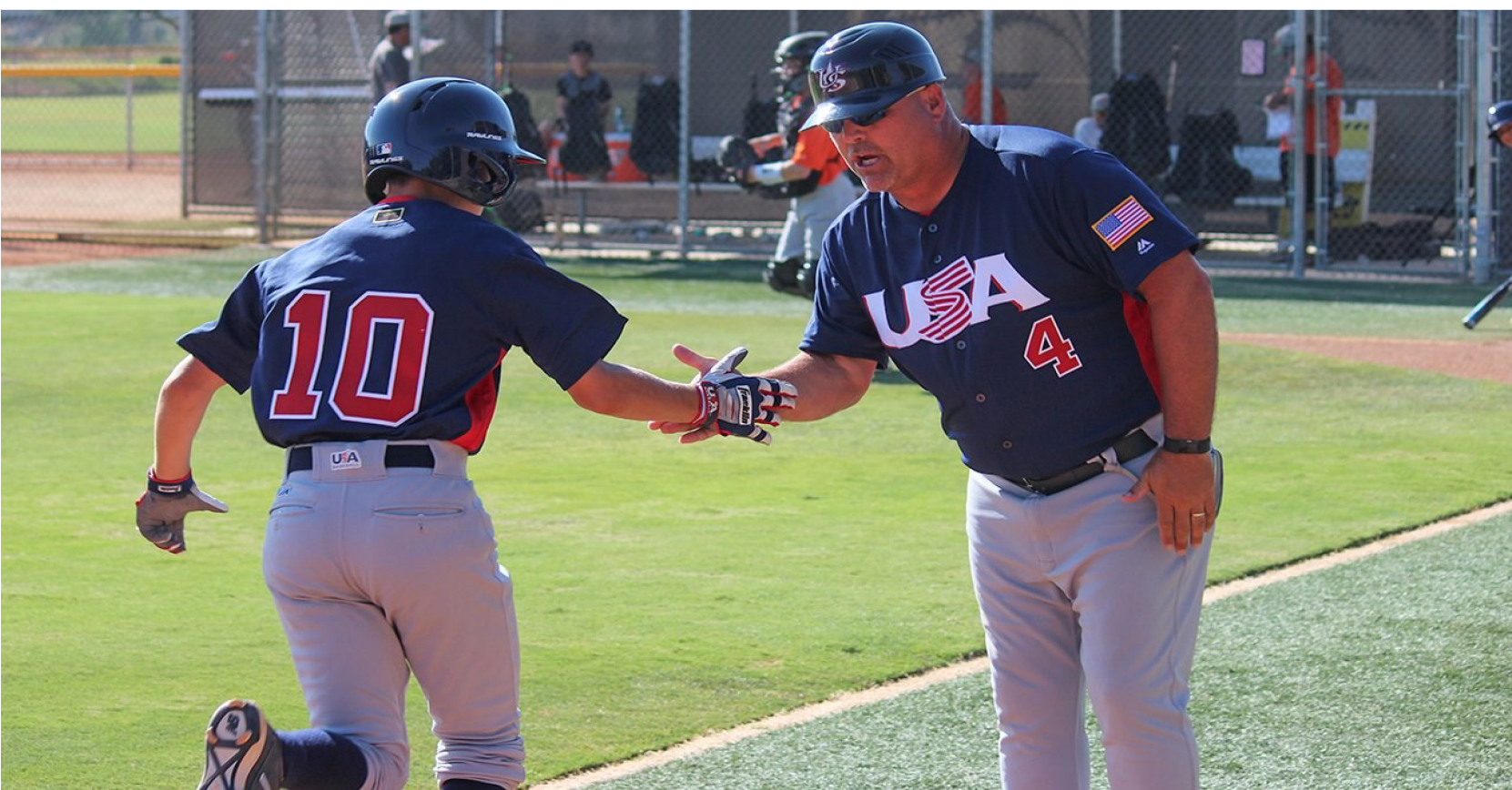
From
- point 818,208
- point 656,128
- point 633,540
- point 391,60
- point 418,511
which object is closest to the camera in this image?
point 418,511

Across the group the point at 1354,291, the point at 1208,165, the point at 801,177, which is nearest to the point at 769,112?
the point at 1208,165

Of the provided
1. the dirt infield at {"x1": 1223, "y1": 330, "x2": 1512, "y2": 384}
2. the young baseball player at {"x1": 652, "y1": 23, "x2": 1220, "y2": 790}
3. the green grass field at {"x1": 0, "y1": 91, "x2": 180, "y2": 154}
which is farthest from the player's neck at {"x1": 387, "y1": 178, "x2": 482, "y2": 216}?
the green grass field at {"x1": 0, "y1": 91, "x2": 180, "y2": 154}

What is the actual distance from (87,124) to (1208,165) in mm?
36999

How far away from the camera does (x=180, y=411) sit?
395 centimetres

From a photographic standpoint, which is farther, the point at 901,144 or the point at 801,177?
the point at 801,177

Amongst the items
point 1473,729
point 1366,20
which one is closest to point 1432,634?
point 1473,729

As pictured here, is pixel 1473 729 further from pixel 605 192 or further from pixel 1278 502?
pixel 605 192

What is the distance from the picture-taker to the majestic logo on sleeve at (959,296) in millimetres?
3625

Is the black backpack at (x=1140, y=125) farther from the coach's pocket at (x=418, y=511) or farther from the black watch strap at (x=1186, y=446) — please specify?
the coach's pocket at (x=418, y=511)

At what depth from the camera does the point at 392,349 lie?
3.48 metres

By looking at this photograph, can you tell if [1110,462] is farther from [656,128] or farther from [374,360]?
[656,128]

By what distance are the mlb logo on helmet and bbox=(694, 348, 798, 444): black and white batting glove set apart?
866 millimetres

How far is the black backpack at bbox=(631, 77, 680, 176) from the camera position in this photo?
19766 millimetres

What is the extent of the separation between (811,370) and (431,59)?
18707 millimetres
